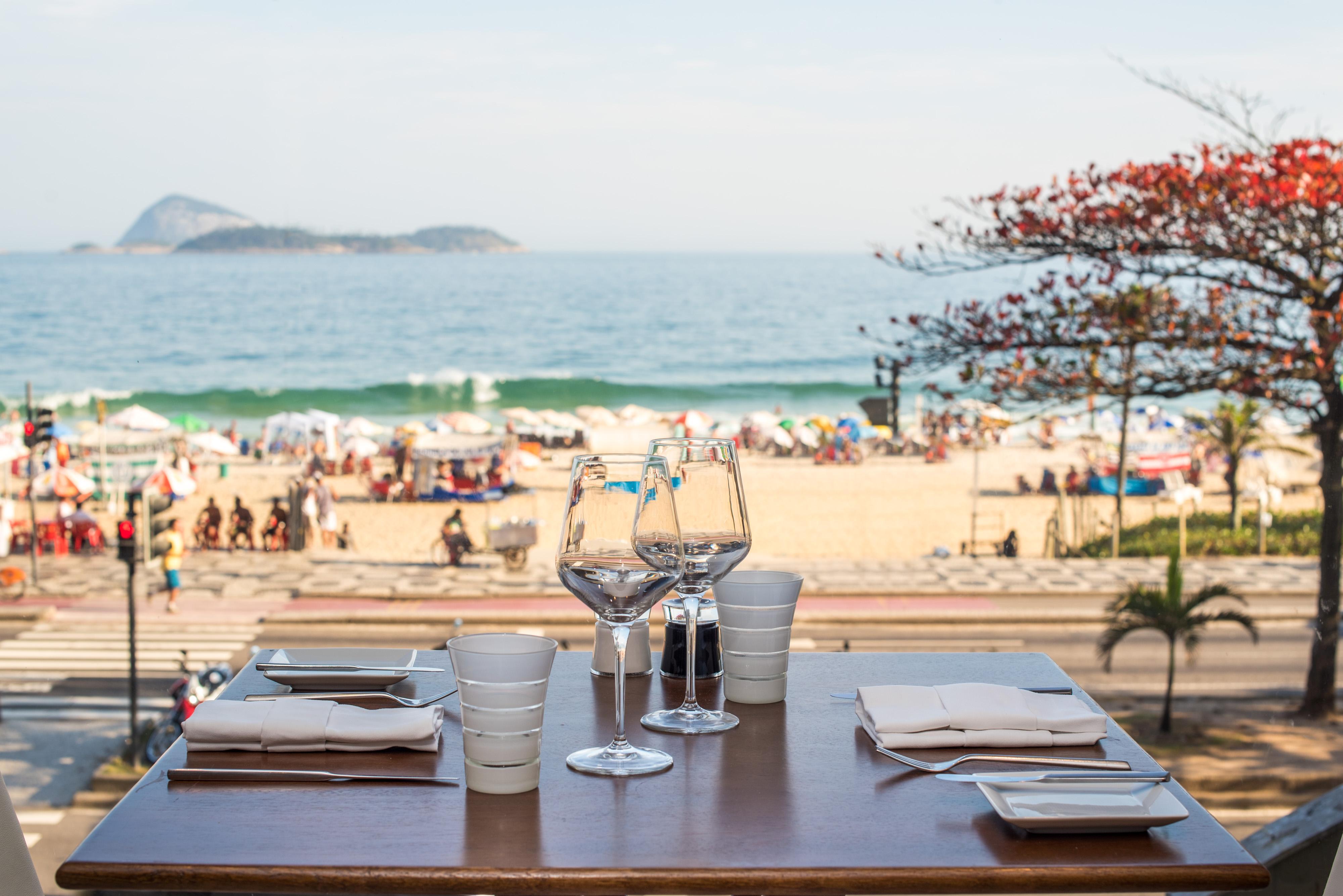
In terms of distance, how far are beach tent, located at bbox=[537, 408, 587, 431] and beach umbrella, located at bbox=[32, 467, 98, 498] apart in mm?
A: 7596

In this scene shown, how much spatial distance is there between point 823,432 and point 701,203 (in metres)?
3.97

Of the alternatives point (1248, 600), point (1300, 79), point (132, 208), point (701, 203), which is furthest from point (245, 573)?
point (1300, 79)

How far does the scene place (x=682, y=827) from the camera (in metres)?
1.04

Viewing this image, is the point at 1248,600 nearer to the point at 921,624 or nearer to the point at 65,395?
the point at 921,624

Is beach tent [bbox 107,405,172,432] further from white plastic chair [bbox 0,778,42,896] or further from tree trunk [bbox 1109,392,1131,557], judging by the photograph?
white plastic chair [bbox 0,778,42,896]

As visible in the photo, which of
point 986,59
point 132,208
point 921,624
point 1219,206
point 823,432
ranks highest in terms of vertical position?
point 986,59

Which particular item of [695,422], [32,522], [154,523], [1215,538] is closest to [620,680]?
[154,523]

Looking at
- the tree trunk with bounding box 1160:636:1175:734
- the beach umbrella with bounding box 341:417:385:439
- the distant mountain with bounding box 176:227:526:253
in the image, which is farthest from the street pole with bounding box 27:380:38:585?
the tree trunk with bounding box 1160:636:1175:734

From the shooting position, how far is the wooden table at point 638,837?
96cm

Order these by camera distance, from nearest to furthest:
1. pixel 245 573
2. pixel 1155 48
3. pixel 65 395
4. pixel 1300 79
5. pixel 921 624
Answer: pixel 1300 79 → pixel 1155 48 → pixel 921 624 → pixel 245 573 → pixel 65 395

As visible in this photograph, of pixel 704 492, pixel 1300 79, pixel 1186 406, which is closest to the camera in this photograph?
pixel 704 492

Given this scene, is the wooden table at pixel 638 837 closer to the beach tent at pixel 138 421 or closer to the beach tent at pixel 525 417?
the beach tent at pixel 138 421

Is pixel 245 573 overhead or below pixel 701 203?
below

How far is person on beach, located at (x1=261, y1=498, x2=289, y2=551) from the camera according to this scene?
9.95 metres
